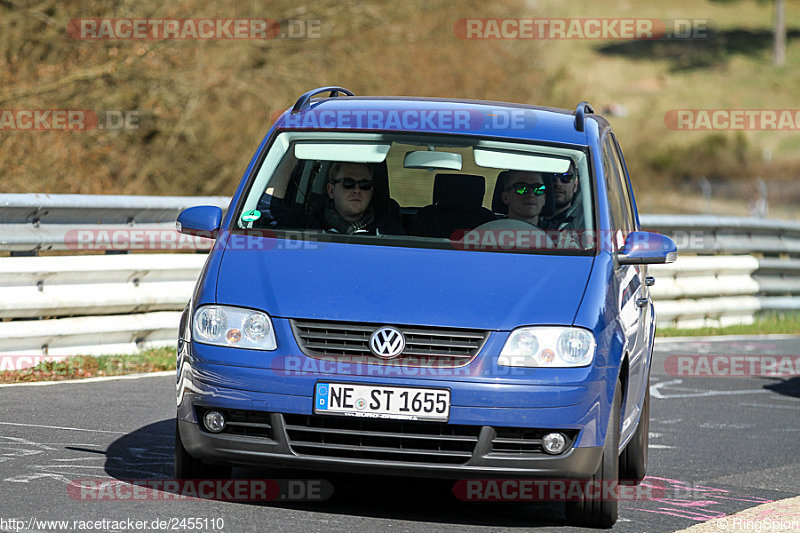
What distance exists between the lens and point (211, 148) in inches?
799

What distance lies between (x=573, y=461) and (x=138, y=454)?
242 centimetres

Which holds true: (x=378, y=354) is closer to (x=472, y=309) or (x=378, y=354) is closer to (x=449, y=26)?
(x=472, y=309)

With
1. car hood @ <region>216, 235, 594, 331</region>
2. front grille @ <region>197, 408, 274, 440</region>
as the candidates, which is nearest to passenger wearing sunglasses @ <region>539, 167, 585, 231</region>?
car hood @ <region>216, 235, 594, 331</region>

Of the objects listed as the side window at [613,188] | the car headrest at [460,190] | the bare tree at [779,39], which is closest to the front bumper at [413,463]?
the side window at [613,188]

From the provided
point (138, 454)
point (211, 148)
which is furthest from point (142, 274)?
point (211, 148)

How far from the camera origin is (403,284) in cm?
578

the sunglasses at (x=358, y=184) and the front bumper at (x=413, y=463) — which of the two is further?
the sunglasses at (x=358, y=184)

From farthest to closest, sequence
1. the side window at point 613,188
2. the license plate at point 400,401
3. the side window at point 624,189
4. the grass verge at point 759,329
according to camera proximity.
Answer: the grass verge at point 759,329, the side window at point 624,189, the side window at point 613,188, the license plate at point 400,401

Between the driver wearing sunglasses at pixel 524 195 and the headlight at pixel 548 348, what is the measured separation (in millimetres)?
1073

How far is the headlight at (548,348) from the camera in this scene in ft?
18.3

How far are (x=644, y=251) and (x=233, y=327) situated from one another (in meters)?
1.96

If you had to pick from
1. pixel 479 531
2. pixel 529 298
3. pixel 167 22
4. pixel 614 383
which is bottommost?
pixel 479 531

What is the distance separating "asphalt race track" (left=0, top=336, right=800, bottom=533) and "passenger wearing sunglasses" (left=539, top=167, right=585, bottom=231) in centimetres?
131

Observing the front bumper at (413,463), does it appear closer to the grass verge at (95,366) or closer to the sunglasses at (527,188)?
the sunglasses at (527,188)
